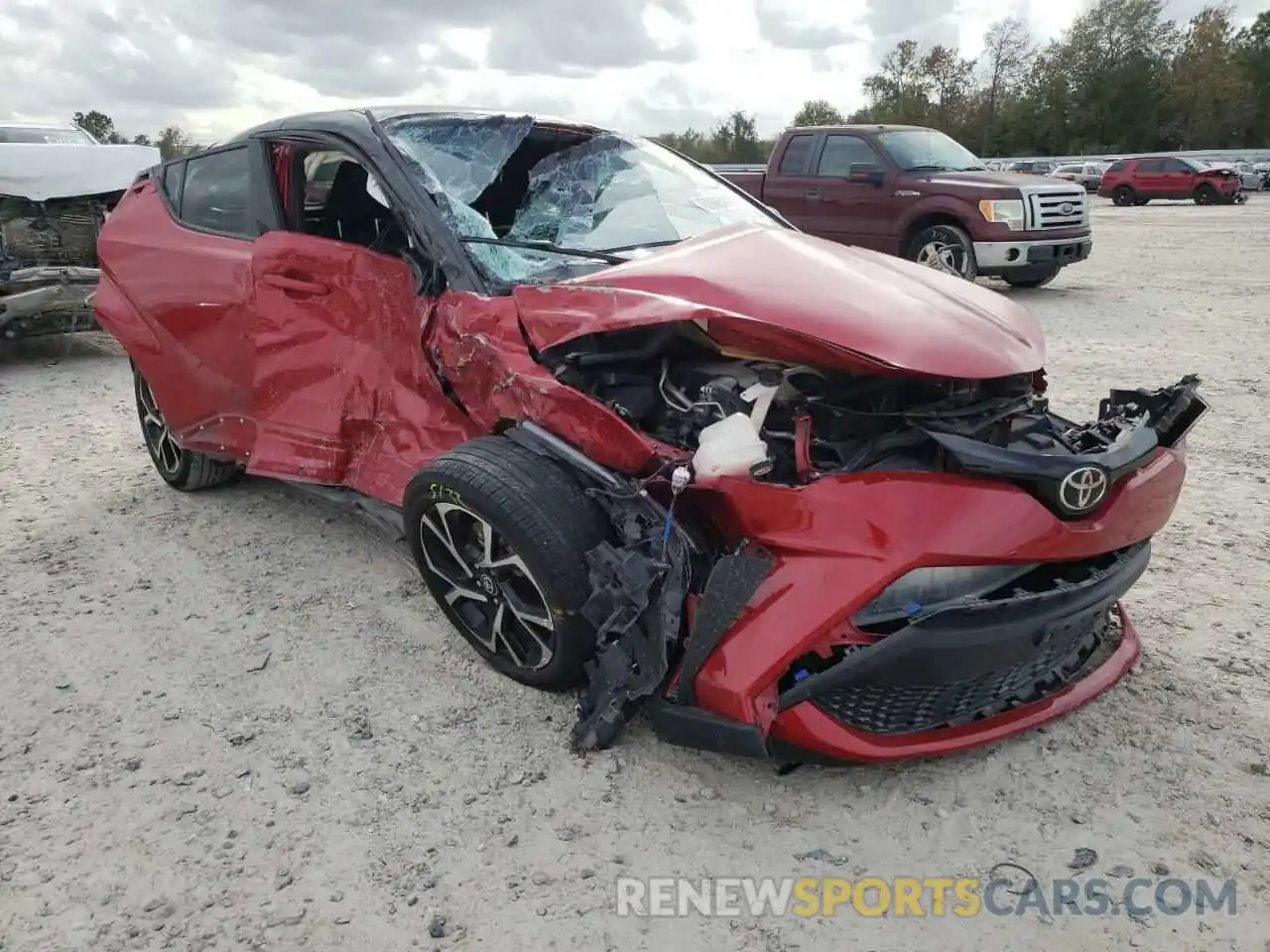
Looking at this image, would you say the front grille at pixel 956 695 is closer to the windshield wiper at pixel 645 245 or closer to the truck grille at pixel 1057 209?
the windshield wiper at pixel 645 245

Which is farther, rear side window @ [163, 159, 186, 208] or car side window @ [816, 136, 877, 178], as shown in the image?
car side window @ [816, 136, 877, 178]

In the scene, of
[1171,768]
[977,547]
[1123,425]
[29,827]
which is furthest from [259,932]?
[1123,425]

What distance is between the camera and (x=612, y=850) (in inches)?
88.5

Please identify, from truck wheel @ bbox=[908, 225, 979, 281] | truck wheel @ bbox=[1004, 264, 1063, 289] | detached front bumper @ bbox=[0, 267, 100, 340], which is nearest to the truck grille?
truck wheel @ bbox=[1004, 264, 1063, 289]

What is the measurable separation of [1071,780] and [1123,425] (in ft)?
3.17

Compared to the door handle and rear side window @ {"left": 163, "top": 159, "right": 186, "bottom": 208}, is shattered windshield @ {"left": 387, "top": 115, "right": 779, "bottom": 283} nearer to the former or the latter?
the door handle

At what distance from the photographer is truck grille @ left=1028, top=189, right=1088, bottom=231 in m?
9.38

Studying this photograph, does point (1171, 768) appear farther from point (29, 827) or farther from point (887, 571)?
point (29, 827)

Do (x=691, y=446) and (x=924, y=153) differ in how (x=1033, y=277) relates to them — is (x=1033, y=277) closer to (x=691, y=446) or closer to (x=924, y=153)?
(x=924, y=153)

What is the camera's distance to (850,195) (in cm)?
1007

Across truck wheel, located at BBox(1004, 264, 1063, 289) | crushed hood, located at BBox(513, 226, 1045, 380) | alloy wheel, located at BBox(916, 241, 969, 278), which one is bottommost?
truck wheel, located at BBox(1004, 264, 1063, 289)

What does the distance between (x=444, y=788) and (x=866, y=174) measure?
893 centimetres

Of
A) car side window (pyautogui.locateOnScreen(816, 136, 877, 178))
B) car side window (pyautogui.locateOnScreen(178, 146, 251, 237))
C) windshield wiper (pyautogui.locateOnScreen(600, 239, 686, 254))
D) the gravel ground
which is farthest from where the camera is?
car side window (pyautogui.locateOnScreen(816, 136, 877, 178))

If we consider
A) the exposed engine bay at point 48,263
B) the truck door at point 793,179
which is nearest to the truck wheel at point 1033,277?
the truck door at point 793,179
